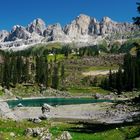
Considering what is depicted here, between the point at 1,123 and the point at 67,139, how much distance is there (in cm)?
1116

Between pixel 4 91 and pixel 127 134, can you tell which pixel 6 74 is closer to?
pixel 4 91

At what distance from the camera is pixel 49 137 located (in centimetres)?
3434

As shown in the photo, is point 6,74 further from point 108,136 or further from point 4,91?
point 108,136

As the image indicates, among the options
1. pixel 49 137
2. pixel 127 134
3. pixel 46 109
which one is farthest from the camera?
pixel 46 109

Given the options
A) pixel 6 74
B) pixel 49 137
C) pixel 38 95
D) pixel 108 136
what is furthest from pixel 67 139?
pixel 6 74

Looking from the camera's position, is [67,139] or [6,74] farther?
[6,74]

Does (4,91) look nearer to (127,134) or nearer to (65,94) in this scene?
(65,94)

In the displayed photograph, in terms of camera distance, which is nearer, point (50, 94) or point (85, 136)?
point (85, 136)

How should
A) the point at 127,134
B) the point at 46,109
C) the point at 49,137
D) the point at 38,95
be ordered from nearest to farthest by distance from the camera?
1. the point at 49,137
2. the point at 127,134
3. the point at 46,109
4. the point at 38,95

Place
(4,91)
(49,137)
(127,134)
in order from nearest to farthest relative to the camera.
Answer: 1. (49,137)
2. (127,134)
3. (4,91)

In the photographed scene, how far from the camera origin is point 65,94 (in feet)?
641

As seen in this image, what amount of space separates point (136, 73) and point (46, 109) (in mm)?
115214

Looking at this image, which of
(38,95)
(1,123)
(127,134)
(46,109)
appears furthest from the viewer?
(38,95)

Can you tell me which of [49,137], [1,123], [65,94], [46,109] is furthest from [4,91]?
[49,137]
